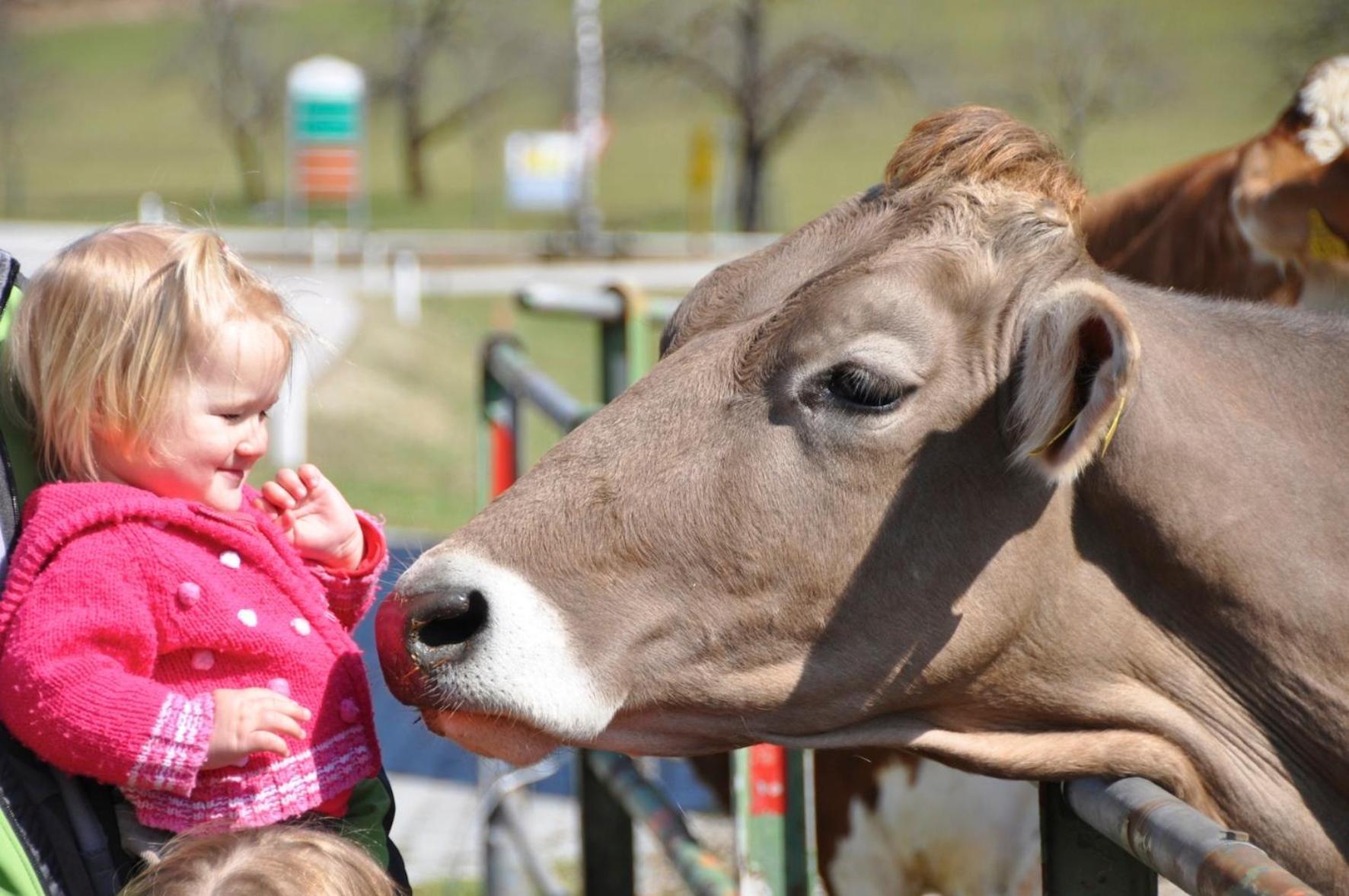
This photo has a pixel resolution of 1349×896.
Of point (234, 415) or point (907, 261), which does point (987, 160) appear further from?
point (234, 415)

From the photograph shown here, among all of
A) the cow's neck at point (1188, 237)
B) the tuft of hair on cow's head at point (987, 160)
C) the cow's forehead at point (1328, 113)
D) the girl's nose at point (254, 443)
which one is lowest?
the girl's nose at point (254, 443)

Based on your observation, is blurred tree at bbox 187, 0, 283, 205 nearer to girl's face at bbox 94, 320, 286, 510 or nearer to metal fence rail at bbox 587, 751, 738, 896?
metal fence rail at bbox 587, 751, 738, 896

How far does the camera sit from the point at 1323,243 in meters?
3.41

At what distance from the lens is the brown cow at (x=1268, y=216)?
3.45 metres

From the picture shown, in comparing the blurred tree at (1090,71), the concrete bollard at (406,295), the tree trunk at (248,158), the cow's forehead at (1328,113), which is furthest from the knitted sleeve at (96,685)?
the tree trunk at (248,158)

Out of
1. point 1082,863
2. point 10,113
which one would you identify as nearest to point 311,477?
point 1082,863

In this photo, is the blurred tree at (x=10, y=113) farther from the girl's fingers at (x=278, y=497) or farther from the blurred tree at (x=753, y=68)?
the girl's fingers at (x=278, y=497)

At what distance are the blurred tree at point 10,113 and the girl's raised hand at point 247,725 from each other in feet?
158

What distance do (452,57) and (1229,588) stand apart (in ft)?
174

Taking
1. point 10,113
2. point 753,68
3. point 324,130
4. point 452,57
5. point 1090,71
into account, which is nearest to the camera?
point 1090,71

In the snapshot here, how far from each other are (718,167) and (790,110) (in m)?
5.42

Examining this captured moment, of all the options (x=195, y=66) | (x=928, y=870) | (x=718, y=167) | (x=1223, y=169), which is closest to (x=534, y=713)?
(x=928, y=870)

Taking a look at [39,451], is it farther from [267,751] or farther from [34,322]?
[267,751]

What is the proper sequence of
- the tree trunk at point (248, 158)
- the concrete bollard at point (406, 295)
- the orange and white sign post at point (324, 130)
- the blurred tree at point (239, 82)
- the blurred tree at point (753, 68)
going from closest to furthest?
the concrete bollard at point (406, 295)
the orange and white sign post at point (324, 130)
the blurred tree at point (753, 68)
the tree trunk at point (248, 158)
the blurred tree at point (239, 82)
